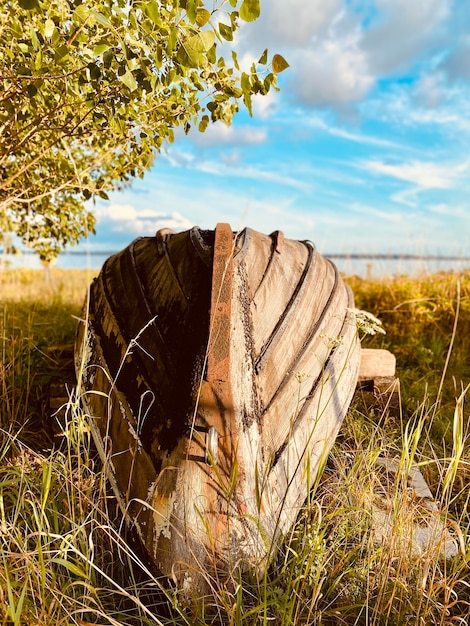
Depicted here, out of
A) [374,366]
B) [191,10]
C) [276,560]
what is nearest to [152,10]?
[191,10]

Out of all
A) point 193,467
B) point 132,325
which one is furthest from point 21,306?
point 193,467

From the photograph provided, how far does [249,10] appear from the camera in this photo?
204 cm

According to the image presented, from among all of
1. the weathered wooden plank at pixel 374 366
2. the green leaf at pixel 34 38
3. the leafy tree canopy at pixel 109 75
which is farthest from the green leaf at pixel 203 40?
the weathered wooden plank at pixel 374 366

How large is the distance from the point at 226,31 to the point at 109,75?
2.74ft

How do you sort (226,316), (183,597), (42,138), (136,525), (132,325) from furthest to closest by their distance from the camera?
(42,138) → (132,325) → (226,316) → (136,525) → (183,597)

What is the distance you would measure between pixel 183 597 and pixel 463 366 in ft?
13.1

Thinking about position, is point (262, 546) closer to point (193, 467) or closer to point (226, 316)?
point (193, 467)

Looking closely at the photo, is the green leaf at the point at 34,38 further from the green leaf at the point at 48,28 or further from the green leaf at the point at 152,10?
the green leaf at the point at 152,10

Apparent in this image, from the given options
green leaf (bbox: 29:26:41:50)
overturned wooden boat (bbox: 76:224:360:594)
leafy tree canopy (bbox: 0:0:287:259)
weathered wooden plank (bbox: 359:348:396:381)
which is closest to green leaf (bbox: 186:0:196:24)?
leafy tree canopy (bbox: 0:0:287:259)

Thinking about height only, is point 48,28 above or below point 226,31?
below

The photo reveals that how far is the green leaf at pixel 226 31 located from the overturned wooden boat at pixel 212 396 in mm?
850

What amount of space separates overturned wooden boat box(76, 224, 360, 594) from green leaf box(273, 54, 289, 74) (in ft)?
2.50

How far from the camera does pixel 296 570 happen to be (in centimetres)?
208

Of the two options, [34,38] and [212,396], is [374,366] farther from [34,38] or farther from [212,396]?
[34,38]
